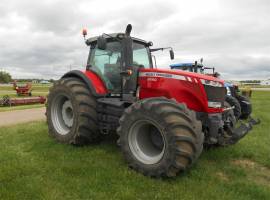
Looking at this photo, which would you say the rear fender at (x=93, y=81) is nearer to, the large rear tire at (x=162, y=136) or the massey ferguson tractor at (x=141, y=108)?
the massey ferguson tractor at (x=141, y=108)

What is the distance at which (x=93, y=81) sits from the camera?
593 centimetres

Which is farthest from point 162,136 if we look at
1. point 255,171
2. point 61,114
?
point 61,114

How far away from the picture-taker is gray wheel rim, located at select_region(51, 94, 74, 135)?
6500mm

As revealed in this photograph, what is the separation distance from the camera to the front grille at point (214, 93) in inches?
193

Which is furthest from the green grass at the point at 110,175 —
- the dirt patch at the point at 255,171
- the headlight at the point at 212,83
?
the headlight at the point at 212,83

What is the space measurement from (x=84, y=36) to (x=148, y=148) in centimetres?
314

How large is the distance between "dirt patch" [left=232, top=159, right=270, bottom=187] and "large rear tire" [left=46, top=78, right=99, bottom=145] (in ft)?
9.40

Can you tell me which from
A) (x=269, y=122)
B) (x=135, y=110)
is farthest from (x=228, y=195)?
(x=269, y=122)

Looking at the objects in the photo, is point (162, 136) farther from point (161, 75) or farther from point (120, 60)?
point (120, 60)

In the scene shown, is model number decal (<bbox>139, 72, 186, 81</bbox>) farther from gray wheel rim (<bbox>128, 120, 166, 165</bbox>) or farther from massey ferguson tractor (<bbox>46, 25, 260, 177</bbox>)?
gray wheel rim (<bbox>128, 120, 166, 165</bbox>)

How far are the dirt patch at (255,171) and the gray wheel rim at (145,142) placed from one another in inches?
60.7

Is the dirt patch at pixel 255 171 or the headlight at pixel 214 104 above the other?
the headlight at pixel 214 104

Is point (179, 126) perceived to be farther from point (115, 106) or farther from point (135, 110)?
point (115, 106)

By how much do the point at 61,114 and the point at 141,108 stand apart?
2846 mm
